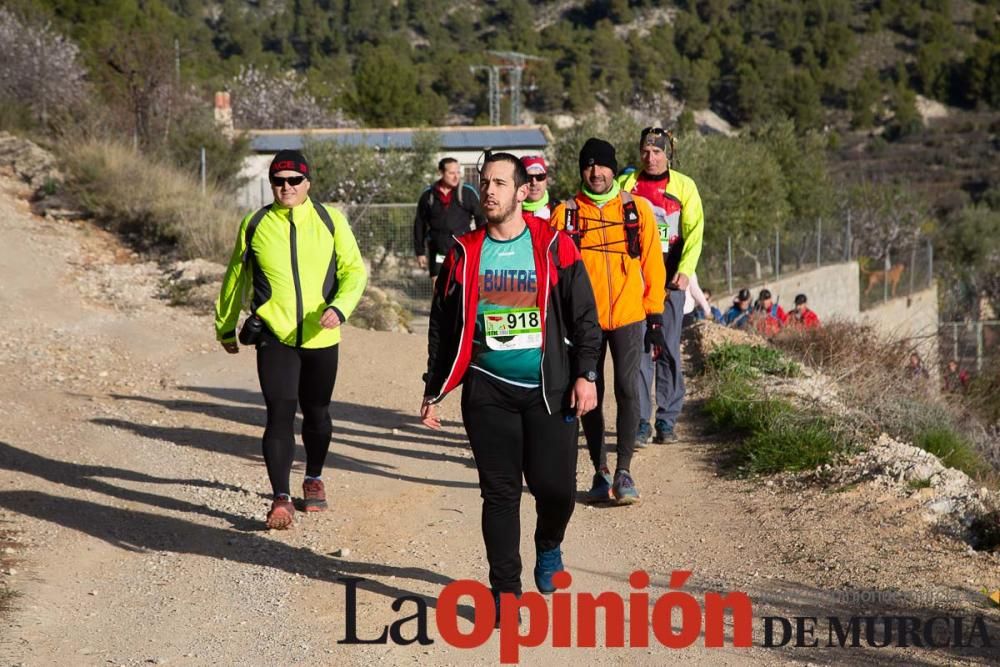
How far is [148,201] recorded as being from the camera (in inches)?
792

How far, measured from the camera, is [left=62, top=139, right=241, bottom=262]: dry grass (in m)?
18.5

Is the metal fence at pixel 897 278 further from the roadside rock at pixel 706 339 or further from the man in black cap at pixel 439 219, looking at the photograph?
the man in black cap at pixel 439 219

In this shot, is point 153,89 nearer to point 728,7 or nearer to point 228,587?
point 228,587

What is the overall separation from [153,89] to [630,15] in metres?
69.1

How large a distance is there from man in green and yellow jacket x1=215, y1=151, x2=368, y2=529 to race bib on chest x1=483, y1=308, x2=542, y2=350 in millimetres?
1694

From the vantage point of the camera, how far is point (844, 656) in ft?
17.1

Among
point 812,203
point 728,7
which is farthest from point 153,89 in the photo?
point 728,7

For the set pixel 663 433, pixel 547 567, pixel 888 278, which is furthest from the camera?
pixel 888 278

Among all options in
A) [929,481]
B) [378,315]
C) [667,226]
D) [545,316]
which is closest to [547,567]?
[545,316]

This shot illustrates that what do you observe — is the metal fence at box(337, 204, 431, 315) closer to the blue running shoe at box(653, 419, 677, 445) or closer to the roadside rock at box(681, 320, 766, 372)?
the roadside rock at box(681, 320, 766, 372)

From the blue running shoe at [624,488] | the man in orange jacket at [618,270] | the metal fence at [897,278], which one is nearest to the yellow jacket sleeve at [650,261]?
the man in orange jacket at [618,270]

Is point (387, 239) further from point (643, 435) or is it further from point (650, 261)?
point (650, 261)

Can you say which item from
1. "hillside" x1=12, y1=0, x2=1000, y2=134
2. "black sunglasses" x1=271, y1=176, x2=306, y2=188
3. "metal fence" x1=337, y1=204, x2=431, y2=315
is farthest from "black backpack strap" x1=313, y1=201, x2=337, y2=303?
"hillside" x1=12, y1=0, x2=1000, y2=134

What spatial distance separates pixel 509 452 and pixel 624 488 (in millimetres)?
2355
